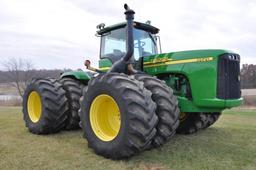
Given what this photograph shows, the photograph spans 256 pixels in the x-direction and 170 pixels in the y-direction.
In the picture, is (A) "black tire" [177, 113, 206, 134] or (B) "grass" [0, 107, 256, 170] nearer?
(B) "grass" [0, 107, 256, 170]

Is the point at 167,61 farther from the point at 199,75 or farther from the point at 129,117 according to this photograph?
the point at 129,117

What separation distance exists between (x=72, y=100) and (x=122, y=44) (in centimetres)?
173

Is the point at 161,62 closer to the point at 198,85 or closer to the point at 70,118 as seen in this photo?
the point at 198,85

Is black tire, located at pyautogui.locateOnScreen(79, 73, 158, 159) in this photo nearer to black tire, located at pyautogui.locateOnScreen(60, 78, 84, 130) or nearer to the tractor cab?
the tractor cab

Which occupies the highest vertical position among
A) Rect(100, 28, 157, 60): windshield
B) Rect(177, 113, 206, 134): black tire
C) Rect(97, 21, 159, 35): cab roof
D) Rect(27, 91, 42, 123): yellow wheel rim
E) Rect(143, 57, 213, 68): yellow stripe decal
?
Rect(97, 21, 159, 35): cab roof

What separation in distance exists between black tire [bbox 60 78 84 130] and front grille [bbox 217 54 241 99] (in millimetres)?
3213

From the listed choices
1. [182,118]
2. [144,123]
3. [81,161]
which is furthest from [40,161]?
[182,118]

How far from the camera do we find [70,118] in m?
6.50

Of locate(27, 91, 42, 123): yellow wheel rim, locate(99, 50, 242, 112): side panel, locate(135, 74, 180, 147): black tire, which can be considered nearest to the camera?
locate(135, 74, 180, 147): black tire

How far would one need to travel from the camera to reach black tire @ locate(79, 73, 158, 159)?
13.3 feet

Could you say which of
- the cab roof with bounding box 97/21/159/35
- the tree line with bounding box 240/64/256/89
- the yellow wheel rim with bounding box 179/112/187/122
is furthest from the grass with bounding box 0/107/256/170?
the tree line with bounding box 240/64/256/89

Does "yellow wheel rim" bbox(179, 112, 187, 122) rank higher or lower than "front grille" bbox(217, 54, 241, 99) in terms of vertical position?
lower

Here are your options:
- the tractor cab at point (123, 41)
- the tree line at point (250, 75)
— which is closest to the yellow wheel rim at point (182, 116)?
the tractor cab at point (123, 41)

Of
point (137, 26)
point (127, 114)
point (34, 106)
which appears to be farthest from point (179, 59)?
point (34, 106)
